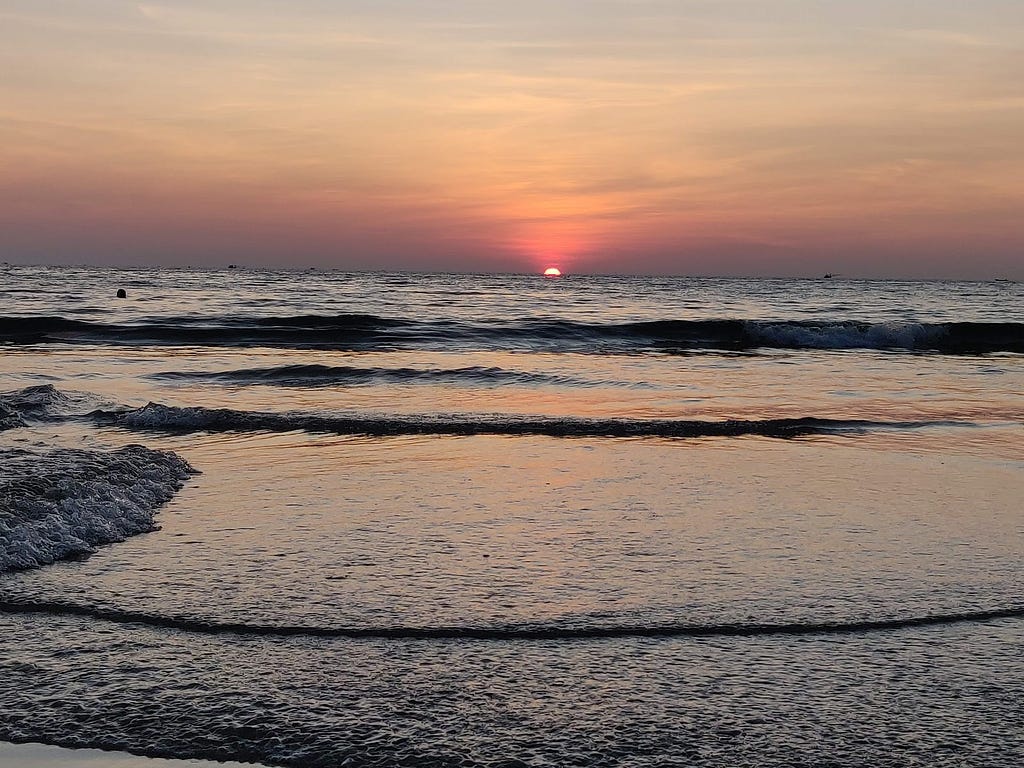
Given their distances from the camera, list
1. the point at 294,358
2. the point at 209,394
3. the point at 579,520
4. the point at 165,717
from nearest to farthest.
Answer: the point at 165,717, the point at 579,520, the point at 209,394, the point at 294,358

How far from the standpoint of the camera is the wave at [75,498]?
566 centimetres

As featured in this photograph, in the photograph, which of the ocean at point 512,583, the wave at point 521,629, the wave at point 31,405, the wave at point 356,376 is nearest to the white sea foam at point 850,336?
the wave at point 356,376

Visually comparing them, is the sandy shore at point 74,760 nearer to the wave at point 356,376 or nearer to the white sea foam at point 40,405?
the white sea foam at point 40,405

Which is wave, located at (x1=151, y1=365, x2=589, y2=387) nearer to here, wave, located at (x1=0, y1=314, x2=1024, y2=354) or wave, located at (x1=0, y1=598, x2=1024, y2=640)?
wave, located at (x1=0, y1=314, x2=1024, y2=354)

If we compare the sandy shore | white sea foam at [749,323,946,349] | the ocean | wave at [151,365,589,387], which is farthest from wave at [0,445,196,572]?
white sea foam at [749,323,946,349]

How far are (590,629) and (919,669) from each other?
4.53ft

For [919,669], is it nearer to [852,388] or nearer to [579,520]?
[579,520]

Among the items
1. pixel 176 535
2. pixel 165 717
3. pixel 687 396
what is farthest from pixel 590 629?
pixel 687 396

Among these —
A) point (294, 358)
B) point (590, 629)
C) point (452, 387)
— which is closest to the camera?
point (590, 629)

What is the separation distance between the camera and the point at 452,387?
16.2 meters

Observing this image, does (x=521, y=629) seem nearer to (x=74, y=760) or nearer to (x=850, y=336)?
(x=74, y=760)

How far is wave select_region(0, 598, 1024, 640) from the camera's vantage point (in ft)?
14.3

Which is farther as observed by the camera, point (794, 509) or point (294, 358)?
point (294, 358)

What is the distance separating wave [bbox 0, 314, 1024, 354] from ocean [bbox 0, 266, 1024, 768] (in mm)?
13770
